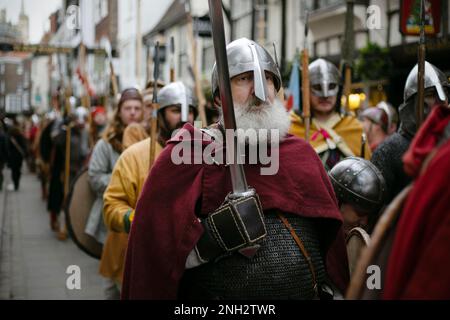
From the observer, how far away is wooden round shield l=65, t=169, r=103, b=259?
5.96m

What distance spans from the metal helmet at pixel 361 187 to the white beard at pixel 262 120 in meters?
0.76

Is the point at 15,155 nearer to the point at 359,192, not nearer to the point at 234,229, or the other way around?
the point at 359,192

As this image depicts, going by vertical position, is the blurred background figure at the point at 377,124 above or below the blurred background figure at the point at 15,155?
above

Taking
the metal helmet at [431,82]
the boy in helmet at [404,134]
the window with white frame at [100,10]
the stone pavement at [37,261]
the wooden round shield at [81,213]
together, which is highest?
the window with white frame at [100,10]

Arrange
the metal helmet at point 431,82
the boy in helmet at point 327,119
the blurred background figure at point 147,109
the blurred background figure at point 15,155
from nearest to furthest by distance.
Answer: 1. the metal helmet at point 431,82
2. the boy in helmet at point 327,119
3. the blurred background figure at point 147,109
4. the blurred background figure at point 15,155

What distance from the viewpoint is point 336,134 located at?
5.21 metres

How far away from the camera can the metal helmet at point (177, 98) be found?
5.04m

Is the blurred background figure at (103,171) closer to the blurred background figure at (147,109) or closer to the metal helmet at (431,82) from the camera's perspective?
the blurred background figure at (147,109)

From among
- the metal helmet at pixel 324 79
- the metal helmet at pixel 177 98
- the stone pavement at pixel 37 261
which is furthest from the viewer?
the stone pavement at pixel 37 261

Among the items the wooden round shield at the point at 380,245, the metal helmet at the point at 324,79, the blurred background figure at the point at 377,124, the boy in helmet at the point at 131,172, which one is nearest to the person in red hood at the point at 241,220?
the wooden round shield at the point at 380,245

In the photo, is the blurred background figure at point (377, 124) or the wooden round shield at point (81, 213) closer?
the wooden round shield at point (81, 213)
